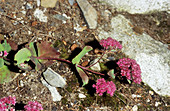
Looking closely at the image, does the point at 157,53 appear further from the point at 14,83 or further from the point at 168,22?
the point at 14,83

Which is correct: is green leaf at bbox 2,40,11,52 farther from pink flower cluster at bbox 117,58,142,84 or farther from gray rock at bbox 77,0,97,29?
pink flower cluster at bbox 117,58,142,84

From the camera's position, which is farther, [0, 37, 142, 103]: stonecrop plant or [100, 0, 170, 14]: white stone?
[100, 0, 170, 14]: white stone

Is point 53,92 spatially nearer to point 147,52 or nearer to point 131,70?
point 131,70

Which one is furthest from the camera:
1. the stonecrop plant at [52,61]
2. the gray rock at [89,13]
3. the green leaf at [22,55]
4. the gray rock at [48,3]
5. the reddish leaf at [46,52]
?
the gray rock at [89,13]

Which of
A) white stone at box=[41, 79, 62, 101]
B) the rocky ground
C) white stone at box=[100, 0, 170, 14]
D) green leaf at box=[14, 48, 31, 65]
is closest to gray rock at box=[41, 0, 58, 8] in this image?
the rocky ground

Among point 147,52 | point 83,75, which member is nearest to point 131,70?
point 83,75

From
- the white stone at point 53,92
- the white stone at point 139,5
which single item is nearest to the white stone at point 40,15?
the white stone at point 53,92

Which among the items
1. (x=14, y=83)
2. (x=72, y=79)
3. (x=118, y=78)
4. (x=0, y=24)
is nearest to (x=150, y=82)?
(x=118, y=78)

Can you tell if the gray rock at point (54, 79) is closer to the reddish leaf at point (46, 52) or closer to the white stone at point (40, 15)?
A: the reddish leaf at point (46, 52)
